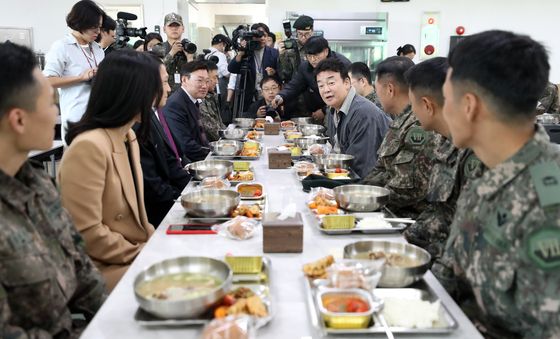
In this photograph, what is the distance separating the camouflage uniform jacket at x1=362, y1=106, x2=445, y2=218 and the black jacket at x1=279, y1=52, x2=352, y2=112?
9.64 feet

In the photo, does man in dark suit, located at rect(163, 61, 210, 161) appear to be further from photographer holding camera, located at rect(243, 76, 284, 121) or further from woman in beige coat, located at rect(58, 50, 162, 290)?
woman in beige coat, located at rect(58, 50, 162, 290)

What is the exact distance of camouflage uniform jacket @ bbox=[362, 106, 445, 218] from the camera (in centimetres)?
238

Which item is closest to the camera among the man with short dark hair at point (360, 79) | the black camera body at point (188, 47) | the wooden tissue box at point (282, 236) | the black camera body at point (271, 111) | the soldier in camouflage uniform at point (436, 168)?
the wooden tissue box at point (282, 236)

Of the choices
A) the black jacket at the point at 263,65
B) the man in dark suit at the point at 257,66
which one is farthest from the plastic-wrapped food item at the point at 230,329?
the black jacket at the point at 263,65

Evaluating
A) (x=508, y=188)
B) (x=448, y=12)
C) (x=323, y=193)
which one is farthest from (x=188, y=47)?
(x=448, y=12)

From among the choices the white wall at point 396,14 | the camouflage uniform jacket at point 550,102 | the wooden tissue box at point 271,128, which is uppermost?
the white wall at point 396,14

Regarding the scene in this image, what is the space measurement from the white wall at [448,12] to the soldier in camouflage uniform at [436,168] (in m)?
6.31

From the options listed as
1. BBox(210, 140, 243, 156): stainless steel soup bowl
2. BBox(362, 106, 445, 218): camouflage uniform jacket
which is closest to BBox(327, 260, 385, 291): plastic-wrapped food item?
BBox(362, 106, 445, 218): camouflage uniform jacket

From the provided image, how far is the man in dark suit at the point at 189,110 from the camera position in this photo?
13.2 ft

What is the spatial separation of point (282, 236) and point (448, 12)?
7647mm

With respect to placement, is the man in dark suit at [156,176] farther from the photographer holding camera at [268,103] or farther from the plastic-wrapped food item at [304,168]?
the photographer holding camera at [268,103]

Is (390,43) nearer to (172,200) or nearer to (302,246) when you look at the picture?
(172,200)

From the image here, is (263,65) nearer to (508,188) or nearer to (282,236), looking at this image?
(282,236)

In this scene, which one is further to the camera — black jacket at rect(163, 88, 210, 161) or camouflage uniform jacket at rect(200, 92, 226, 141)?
camouflage uniform jacket at rect(200, 92, 226, 141)
